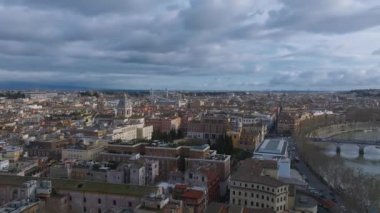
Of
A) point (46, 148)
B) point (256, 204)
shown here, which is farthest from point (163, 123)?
point (256, 204)

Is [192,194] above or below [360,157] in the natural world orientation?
above

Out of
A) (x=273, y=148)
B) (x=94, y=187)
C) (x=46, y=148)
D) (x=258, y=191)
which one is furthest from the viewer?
(x=46, y=148)

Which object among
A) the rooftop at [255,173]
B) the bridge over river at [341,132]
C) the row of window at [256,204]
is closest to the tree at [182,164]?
the rooftop at [255,173]

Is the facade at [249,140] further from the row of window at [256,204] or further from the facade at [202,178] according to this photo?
the row of window at [256,204]

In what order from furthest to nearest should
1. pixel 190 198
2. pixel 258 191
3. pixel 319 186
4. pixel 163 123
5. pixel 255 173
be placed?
pixel 163 123 → pixel 319 186 → pixel 255 173 → pixel 258 191 → pixel 190 198

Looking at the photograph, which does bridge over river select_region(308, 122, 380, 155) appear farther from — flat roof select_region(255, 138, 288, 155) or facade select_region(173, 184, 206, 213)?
facade select_region(173, 184, 206, 213)

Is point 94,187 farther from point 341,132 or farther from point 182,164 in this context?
point 341,132

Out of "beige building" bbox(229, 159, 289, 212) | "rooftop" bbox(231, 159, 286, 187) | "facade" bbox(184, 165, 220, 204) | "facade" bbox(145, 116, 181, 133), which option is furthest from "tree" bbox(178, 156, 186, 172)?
"facade" bbox(145, 116, 181, 133)

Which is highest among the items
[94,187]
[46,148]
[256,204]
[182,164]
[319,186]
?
[94,187]

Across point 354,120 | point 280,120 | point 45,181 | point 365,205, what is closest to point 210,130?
point 280,120
